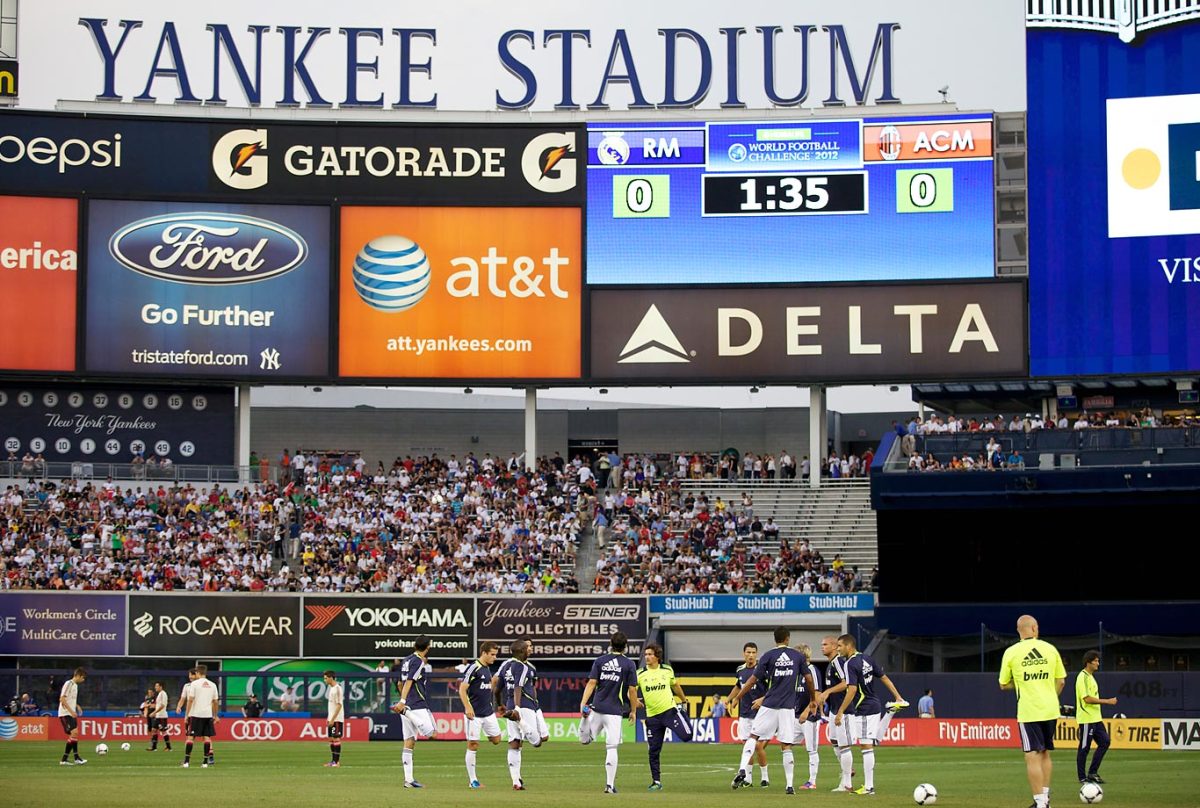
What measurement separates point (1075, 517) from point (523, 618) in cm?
1660

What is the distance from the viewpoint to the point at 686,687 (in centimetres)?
4331

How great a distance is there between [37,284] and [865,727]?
38.9 m

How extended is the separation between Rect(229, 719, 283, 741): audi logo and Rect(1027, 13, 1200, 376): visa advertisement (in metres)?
25.8

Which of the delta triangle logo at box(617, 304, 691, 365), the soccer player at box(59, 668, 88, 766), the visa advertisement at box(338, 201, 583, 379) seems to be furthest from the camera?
the visa advertisement at box(338, 201, 583, 379)

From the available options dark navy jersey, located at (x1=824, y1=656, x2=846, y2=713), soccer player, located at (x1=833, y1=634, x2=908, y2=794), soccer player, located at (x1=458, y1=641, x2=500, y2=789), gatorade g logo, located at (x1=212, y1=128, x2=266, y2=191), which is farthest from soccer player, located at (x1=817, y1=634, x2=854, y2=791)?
gatorade g logo, located at (x1=212, y1=128, x2=266, y2=191)

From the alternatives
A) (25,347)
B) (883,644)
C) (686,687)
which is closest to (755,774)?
(686,687)

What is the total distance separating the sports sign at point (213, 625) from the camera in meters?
50.6

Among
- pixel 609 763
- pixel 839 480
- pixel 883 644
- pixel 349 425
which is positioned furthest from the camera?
pixel 349 425

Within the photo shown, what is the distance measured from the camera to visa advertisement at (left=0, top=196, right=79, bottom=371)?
5444 cm

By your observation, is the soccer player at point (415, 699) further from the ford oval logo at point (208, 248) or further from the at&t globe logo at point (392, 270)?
the ford oval logo at point (208, 248)

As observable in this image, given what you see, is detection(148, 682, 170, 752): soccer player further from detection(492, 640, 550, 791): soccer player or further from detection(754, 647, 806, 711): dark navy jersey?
Result: detection(754, 647, 806, 711): dark navy jersey

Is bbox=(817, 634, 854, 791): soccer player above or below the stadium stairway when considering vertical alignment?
below

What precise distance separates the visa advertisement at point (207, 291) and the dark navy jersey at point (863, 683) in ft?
114

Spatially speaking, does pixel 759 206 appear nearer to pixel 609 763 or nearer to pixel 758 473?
pixel 758 473
